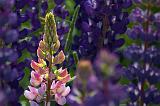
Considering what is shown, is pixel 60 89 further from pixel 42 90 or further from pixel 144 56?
pixel 144 56

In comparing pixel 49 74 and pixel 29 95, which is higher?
pixel 49 74

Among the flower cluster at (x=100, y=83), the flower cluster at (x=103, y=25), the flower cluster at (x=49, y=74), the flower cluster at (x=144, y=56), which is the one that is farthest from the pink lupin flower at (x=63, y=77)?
the flower cluster at (x=100, y=83)

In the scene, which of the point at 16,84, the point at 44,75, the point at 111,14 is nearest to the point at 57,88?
the point at 44,75

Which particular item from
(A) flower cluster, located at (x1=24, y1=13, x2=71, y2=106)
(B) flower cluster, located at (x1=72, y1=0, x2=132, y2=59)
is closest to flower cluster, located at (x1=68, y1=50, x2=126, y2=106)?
(A) flower cluster, located at (x1=24, y1=13, x2=71, y2=106)

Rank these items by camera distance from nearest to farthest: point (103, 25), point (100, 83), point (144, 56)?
point (100, 83) < point (144, 56) < point (103, 25)

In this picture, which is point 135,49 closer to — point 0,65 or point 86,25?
point 0,65

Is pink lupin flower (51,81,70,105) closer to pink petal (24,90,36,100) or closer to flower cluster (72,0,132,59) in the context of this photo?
pink petal (24,90,36,100)

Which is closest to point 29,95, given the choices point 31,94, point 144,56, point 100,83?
point 31,94

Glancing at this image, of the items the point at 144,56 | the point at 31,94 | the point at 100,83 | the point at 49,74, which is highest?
the point at 100,83

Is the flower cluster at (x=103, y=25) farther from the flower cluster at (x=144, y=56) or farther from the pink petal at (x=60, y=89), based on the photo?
the flower cluster at (x=144, y=56)
